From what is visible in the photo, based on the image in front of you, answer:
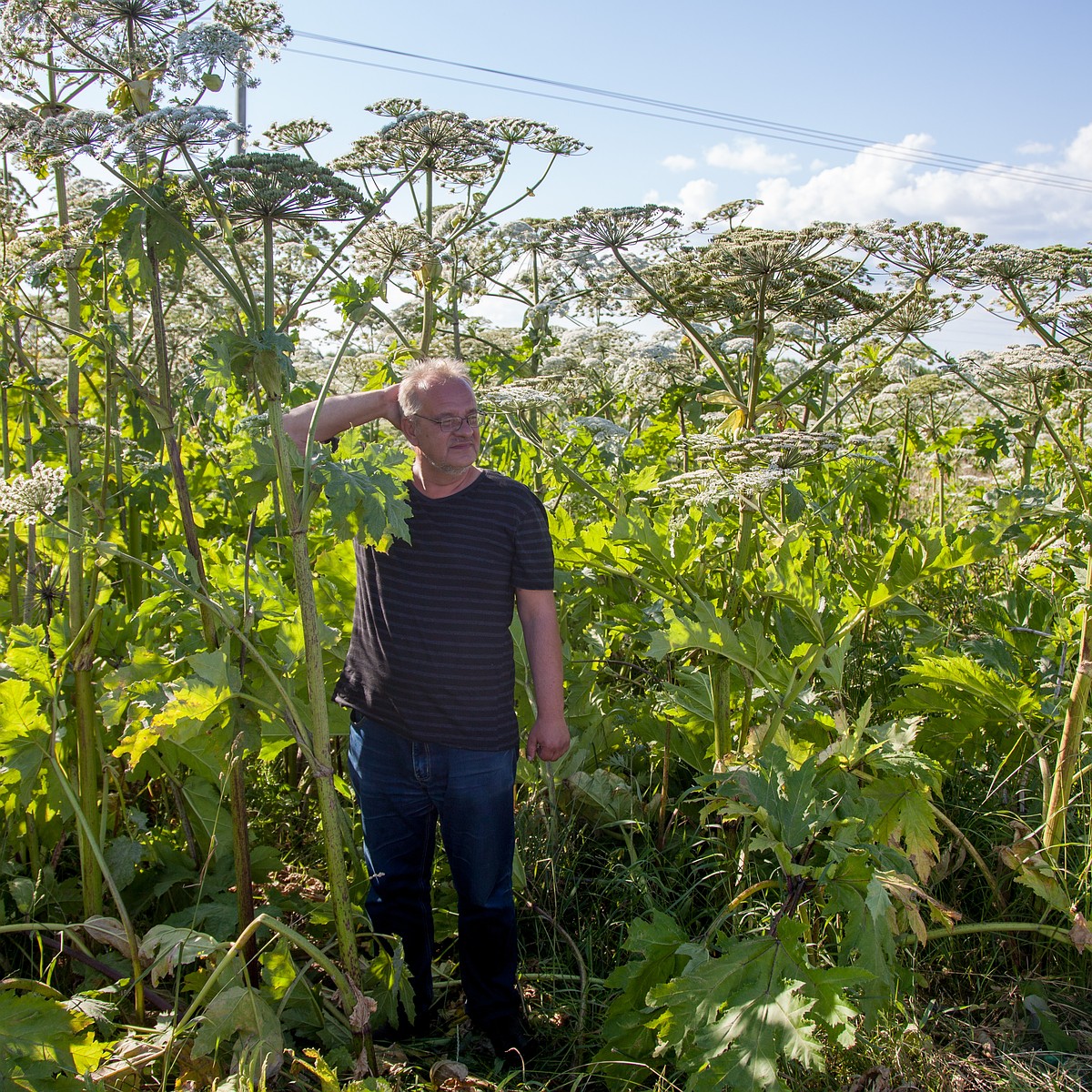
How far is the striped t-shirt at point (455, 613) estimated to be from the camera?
3.52m

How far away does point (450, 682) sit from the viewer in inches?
138

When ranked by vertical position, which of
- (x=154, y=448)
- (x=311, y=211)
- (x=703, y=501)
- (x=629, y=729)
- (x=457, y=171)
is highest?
(x=457, y=171)

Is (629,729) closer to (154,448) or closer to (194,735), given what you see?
(194,735)

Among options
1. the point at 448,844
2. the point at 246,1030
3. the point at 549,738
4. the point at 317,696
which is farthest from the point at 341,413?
the point at 246,1030

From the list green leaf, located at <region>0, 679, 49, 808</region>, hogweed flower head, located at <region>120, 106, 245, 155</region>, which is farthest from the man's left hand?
hogweed flower head, located at <region>120, 106, 245, 155</region>

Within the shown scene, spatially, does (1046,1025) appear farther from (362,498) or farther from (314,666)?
(362,498)

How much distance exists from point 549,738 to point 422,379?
1371 millimetres

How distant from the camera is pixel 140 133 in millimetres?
2482

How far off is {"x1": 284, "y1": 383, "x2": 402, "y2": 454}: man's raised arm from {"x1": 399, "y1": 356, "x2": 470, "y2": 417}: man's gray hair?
0.12 metres

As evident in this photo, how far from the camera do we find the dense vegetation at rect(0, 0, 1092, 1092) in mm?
2795

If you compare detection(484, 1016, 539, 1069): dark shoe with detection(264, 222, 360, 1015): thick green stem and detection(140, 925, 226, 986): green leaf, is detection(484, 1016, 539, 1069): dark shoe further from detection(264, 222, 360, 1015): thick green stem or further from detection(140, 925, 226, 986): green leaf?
detection(140, 925, 226, 986): green leaf

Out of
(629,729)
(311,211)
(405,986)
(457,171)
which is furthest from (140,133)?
(629,729)

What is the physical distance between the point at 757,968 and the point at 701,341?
2.11m

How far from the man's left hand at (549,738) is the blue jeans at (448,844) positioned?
0.13 meters
